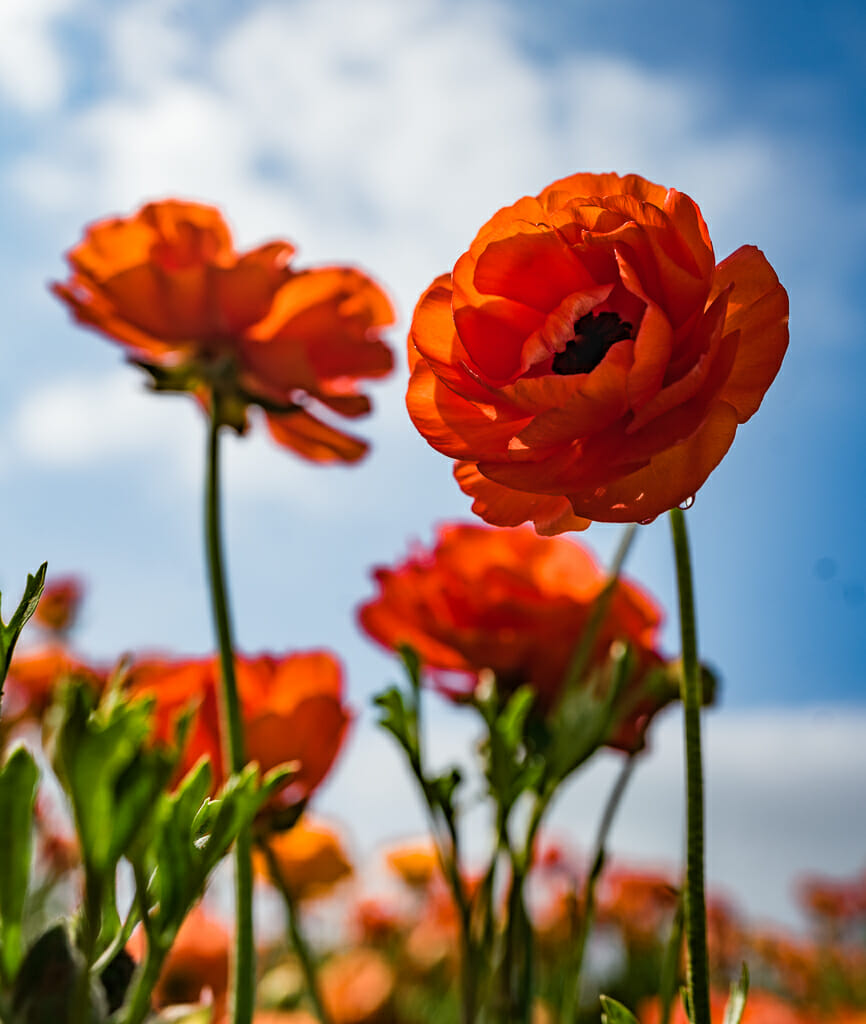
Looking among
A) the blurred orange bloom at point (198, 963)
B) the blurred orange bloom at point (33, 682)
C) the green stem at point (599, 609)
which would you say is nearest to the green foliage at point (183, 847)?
the green stem at point (599, 609)

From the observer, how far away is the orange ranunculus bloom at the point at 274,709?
→ 0.58 metres

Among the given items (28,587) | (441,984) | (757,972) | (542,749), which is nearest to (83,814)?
(28,587)

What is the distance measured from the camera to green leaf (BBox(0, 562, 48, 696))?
0.26m

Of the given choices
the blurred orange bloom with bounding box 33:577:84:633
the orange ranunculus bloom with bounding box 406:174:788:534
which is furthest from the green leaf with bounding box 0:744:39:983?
the blurred orange bloom with bounding box 33:577:84:633

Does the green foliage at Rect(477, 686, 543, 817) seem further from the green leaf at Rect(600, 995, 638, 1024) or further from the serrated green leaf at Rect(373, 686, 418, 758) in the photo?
the green leaf at Rect(600, 995, 638, 1024)

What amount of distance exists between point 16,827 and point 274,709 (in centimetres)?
38

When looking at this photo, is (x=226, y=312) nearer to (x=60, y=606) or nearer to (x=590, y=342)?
(x=590, y=342)

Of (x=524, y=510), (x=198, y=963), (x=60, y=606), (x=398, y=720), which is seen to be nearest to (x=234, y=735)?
(x=398, y=720)

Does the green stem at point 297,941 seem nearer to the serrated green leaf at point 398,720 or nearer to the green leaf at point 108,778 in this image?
the serrated green leaf at point 398,720

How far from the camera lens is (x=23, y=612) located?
0.86 ft

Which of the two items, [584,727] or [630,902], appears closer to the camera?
[584,727]

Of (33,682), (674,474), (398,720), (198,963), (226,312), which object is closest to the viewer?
(674,474)

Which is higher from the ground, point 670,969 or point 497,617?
point 497,617

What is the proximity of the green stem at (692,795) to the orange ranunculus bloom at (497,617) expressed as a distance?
0.32 meters
